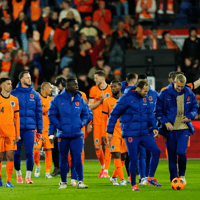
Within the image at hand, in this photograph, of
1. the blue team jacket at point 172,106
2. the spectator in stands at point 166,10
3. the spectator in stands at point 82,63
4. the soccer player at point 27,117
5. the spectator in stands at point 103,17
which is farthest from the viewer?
the spectator in stands at point 166,10

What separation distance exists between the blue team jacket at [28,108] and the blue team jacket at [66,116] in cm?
144

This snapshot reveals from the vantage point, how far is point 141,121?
9078 mm

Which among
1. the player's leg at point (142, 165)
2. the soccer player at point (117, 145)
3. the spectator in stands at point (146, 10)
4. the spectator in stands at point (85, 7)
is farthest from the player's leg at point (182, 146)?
the spectator in stands at point (85, 7)

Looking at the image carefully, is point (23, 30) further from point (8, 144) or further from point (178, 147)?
point (178, 147)

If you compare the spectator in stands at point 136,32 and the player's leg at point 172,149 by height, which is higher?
the spectator in stands at point 136,32

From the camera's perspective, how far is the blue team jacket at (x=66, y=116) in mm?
9266

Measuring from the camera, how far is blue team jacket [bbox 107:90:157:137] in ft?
29.7

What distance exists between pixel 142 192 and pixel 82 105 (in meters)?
1.91

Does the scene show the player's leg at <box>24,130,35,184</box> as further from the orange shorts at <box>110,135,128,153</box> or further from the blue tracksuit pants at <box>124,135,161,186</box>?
the blue tracksuit pants at <box>124,135,161,186</box>

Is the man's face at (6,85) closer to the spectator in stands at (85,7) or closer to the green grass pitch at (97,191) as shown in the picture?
the green grass pitch at (97,191)

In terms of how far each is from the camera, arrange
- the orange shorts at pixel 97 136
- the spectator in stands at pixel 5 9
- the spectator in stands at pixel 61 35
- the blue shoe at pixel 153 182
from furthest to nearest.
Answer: the spectator in stands at pixel 5 9
the spectator in stands at pixel 61 35
the orange shorts at pixel 97 136
the blue shoe at pixel 153 182

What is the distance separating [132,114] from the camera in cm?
905

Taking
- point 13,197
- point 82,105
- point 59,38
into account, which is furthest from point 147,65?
point 13,197

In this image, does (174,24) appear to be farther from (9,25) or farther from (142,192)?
(142,192)
